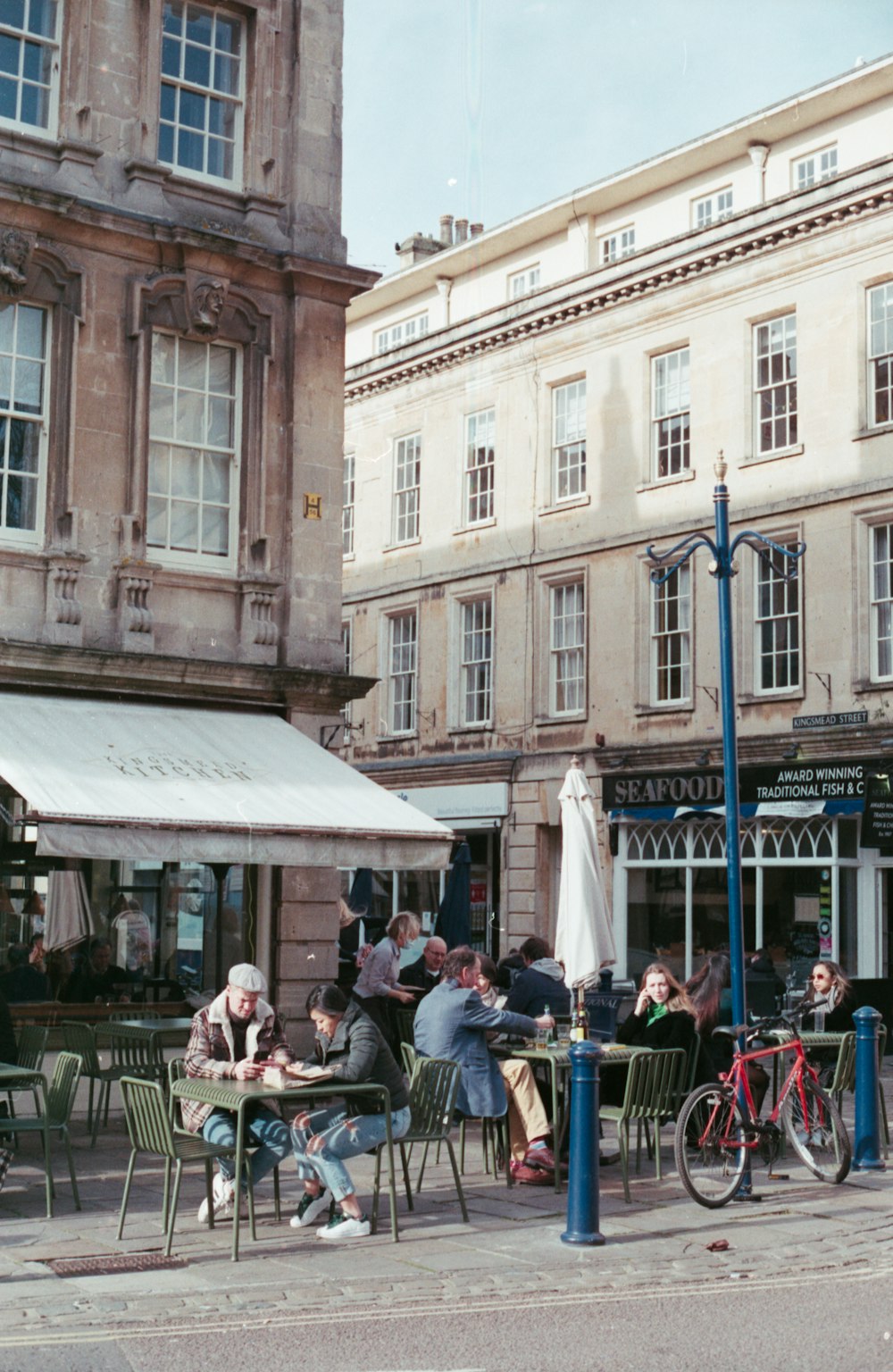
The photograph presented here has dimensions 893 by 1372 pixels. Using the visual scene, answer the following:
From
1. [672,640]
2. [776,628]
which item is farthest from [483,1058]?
[672,640]

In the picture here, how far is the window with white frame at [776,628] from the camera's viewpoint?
24641 mm

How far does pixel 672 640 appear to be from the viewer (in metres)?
26.6

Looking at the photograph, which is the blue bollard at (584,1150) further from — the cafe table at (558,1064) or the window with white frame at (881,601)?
the window with white frame at (881,601)

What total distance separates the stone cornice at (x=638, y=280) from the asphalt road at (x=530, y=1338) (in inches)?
756

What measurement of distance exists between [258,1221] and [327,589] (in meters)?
7.45

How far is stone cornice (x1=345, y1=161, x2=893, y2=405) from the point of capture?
2442 cm

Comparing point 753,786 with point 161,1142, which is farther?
point 753,786

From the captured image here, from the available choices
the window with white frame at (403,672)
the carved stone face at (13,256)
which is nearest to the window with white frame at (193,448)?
A: the carved stone face at (13,256)

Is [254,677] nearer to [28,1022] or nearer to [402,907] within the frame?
[28,1022]

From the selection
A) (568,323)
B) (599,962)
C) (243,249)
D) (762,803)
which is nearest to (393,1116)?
(599,962)

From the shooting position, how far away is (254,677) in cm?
1542

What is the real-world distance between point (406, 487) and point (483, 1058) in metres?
22.4

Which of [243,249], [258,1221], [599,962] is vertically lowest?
[258,1221]

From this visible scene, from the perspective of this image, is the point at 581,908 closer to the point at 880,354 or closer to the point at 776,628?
the point at 776,628
